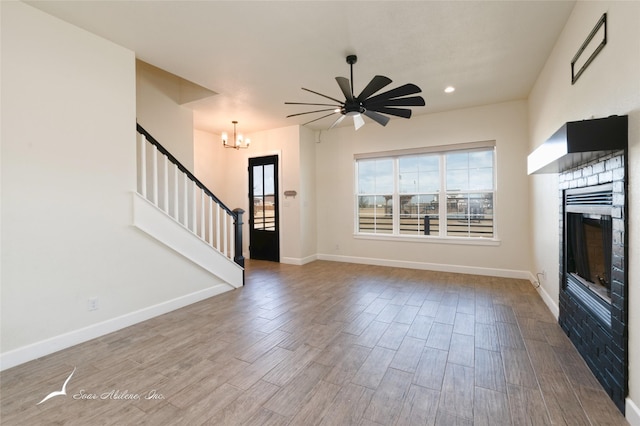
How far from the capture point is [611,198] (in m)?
1.94

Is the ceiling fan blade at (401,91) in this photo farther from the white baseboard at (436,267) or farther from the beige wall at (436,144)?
the white baseboard at (436,267)

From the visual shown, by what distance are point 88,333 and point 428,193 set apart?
17.7ft

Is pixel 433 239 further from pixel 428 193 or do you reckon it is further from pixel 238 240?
pixel 238 240

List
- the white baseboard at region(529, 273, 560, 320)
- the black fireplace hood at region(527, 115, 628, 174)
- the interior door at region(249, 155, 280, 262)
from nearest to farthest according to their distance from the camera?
1. the black fireplace hood at region(527, 115, 628, 174)
2. the white baseboard at region(529, 273, 560, 320)
3. the interior door at region(249, 155, 280, 262)

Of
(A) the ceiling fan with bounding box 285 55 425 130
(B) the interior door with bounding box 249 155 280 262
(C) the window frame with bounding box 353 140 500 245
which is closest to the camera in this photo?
(A) the ceiling fan with bounding box 285 55 425 130

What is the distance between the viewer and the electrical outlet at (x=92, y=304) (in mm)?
2814

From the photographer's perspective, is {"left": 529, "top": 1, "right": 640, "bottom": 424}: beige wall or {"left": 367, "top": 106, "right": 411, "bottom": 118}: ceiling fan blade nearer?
{"left": 529, "top": 1, "right": 640, "bottom": 424}: beige wall

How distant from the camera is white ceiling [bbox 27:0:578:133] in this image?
2.53 meters

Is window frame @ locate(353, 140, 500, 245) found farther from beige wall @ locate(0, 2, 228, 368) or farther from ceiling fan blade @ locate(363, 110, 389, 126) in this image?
beige wall @ locate(0, 2, 228, 368)

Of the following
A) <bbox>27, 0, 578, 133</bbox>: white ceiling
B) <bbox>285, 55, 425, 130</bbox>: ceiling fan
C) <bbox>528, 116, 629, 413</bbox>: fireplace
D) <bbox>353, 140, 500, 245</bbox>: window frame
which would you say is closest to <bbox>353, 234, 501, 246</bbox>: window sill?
<bbox>353, 140, 500, 245</bbox>: window frame

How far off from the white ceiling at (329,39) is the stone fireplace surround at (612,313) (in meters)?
1.59

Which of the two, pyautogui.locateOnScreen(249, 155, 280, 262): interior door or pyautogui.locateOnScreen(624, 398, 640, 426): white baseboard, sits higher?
pyautogui.locateOnScreen(249, 155, 280, 262): interior door

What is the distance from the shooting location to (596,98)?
7.11 ft

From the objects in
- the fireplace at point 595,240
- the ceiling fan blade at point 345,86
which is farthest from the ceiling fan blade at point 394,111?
the fireplace at point 595,240
